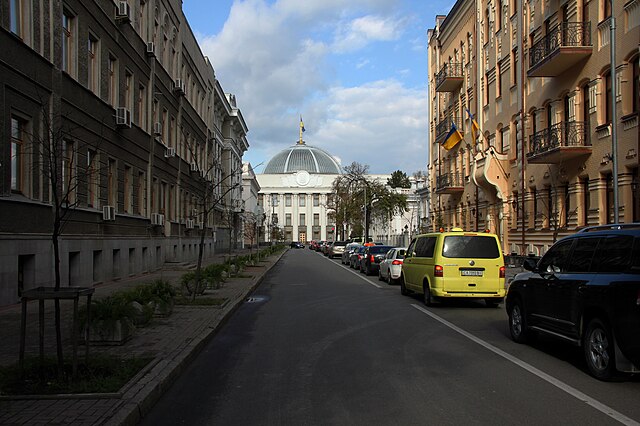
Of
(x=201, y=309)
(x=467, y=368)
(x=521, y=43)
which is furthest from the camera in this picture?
(x=521, y=43)

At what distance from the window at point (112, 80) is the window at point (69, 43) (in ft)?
11.6

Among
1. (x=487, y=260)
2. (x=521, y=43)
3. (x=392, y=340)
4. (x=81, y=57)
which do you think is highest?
(x=521, y=43)

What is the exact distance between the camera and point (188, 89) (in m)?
40.7

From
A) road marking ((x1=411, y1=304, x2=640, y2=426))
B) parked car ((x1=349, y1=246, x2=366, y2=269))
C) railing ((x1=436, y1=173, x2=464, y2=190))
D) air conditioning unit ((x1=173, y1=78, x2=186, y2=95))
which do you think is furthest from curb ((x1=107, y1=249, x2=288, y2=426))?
railing ((x1=436, y1=173, x2=464, y2=190))

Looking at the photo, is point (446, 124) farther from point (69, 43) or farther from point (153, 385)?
point (153, 385)

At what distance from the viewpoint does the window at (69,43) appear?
59.0ft

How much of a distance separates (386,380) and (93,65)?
17.2 metres

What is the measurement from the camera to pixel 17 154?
14.7 metres

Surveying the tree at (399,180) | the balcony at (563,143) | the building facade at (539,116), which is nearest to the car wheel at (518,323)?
the building facade at (539,116)

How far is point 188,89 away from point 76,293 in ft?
118

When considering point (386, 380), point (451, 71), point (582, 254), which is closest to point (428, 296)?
point (582, 254)

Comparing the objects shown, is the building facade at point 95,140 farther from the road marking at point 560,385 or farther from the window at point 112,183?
the road marking at point 560,385

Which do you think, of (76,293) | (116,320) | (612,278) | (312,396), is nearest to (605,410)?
(612,278)

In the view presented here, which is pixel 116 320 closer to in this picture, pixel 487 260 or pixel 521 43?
pixel 487 260
